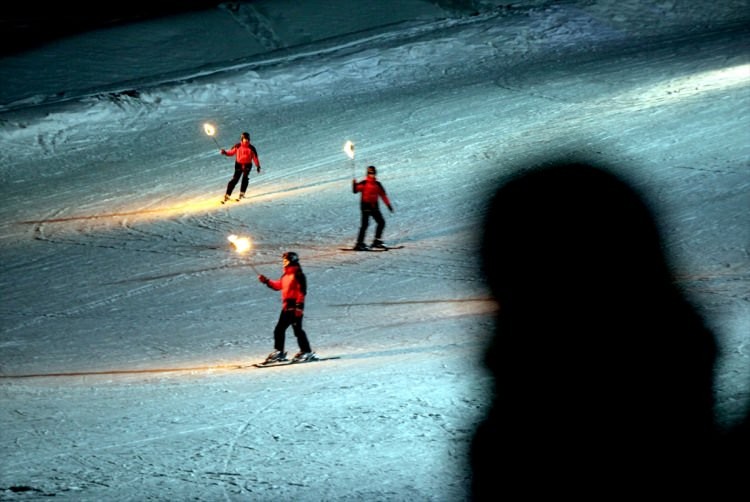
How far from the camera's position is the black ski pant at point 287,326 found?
21.4 ft

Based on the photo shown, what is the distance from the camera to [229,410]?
19.8 feet

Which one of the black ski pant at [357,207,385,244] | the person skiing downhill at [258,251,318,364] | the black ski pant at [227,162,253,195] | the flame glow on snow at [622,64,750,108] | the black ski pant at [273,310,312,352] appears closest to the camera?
the person skiing downhill at [258,251,318,364]

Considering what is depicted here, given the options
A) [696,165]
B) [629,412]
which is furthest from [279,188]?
[629,412]

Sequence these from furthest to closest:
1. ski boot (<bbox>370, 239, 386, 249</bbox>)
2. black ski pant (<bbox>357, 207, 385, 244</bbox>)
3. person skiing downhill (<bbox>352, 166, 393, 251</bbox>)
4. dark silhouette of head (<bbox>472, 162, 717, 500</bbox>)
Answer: ski boot (<bbox>370, 239, 386, 249</bbox>), black ski pant (<bbox>357, 207, 385, 244</bbox>), person skiing downhill (<bbox>352, 166, 393, 251</bbox>), dark silhouette of head (<bbox>472, 162, 717, 500</bbox>)

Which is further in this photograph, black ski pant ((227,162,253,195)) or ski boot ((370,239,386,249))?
black ski pant ((227,162,253,195))

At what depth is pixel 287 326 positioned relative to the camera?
6664 mm

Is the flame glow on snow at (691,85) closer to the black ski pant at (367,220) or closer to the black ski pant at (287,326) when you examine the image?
the black ski pant at (367,220)

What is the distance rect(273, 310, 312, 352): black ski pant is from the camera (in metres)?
6.51

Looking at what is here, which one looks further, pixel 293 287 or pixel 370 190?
pixel 370 190

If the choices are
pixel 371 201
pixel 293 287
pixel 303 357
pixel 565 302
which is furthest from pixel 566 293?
pixel 371 201

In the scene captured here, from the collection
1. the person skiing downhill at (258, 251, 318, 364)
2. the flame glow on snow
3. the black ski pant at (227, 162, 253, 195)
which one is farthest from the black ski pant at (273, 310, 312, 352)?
the flame glow on snow

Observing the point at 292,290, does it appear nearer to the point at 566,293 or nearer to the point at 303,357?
the point at 303,357

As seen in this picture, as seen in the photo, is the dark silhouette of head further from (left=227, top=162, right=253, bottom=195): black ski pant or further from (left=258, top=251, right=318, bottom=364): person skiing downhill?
(left=227, top=162, right=253, bottom=195): black ski pant

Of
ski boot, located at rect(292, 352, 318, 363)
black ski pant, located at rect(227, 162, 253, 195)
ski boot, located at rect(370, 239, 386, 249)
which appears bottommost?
ski boot, located at rect(292, 352, 318, 363)
